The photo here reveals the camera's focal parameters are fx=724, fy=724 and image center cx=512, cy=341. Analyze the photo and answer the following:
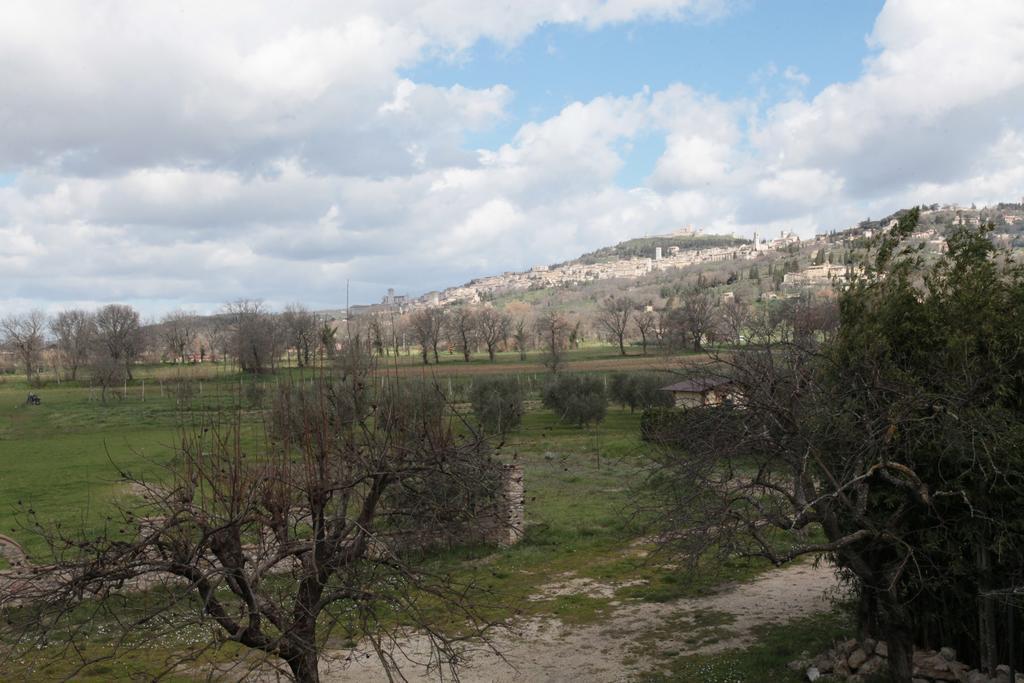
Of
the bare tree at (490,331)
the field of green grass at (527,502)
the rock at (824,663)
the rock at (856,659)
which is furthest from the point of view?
the bare tree at (490,331)

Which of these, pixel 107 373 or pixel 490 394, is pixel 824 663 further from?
pixel 107 373

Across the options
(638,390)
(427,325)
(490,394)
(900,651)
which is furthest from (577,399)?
(427,325)

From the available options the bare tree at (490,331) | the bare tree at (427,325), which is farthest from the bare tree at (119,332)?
the bare tree at (490,331)

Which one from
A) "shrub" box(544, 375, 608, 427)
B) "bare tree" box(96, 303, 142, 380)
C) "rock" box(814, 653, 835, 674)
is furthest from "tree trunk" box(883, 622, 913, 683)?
"bare tree" box(96, 303, 142, 380)

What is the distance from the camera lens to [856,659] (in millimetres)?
9562

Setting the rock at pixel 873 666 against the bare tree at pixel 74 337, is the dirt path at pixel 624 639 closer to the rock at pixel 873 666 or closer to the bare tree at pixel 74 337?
the rock at pixel 873 666

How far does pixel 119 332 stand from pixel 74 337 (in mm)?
10477

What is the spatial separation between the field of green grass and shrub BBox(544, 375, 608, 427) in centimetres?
90

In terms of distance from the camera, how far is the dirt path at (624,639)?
10.5 m

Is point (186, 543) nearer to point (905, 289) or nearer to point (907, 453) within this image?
point (907, 453)

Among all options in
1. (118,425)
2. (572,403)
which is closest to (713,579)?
(572,403)

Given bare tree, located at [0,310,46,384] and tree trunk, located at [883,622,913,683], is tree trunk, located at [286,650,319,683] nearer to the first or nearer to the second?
tree trunk, located at [883,622,913,683]

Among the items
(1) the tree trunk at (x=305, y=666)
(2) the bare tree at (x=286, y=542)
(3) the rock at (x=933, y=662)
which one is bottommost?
(3) the rock at (x=933, y=662)

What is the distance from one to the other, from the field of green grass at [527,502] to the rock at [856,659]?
1.26 metres
